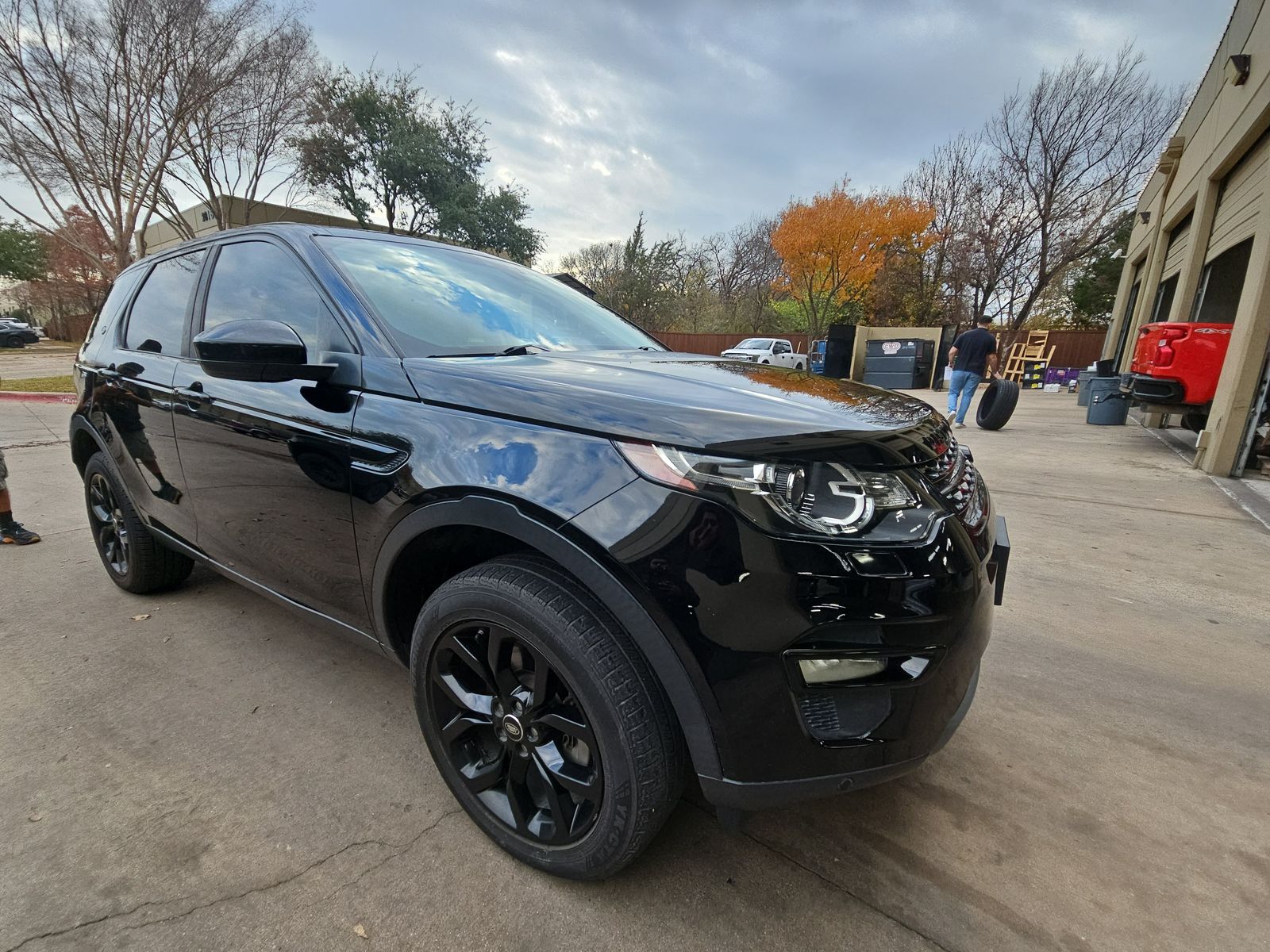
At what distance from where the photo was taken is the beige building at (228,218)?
1898cm

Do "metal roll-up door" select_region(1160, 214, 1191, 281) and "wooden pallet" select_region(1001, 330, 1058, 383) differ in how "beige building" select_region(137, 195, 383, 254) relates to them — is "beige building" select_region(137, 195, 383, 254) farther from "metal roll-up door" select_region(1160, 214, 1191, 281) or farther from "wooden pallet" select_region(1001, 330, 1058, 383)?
"wooden pallet" select_region(1001, 330, 1058, 383)

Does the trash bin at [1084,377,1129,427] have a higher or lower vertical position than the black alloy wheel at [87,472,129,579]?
higher

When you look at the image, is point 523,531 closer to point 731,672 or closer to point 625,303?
point 731,672

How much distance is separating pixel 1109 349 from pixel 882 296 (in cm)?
1383

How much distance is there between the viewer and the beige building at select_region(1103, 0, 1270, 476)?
5914 mm

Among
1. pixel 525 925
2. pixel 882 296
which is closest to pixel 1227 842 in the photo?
pixel 525 925

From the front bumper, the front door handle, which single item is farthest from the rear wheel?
the front door handle

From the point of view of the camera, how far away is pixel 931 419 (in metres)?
1.69

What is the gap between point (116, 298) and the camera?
312cm

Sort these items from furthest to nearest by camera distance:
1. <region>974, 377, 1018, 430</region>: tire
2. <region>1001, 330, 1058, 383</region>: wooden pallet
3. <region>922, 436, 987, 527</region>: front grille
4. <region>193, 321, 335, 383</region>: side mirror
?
<region>1001, 330, 1058, 383</region>: wooden pallet
<region>974, 377, 1018, 430</region>: tire
<region>193, 321, 335, 383</region>: side mirror
<region>922, 436, 987, 527</region>: front grille

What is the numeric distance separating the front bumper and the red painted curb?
14868mm

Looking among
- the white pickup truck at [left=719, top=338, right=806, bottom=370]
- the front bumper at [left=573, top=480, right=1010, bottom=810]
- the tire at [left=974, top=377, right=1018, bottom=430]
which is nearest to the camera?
the front bumper at [left=573, top=480, right=1010, bottom=810]

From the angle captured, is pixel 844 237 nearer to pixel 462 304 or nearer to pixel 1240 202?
pixel 1240 202

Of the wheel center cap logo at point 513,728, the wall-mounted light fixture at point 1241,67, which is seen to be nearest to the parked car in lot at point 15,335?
the wheel center cap logo at point 513,728
